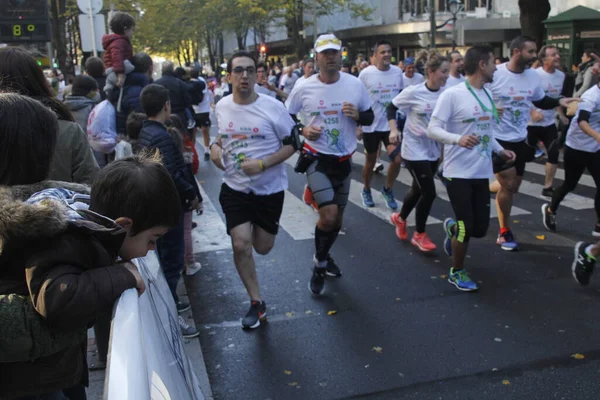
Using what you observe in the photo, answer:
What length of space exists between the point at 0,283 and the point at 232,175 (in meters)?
3.09

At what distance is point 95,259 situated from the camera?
71.7 inches

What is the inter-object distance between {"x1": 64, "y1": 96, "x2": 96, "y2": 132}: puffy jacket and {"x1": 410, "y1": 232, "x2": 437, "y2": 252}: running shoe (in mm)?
3610

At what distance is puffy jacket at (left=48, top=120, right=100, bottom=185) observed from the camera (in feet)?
11.6

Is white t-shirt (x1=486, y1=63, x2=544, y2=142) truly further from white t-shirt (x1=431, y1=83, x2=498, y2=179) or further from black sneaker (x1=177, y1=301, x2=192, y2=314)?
black sneaker (x1=177, y1=301, x2=192, y2=314)

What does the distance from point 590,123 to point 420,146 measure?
1.75m

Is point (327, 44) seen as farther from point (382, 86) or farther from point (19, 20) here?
point (19, 20)

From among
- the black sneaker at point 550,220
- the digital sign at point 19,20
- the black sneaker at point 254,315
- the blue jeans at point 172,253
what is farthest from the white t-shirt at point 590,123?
the digital sign at point 19,20

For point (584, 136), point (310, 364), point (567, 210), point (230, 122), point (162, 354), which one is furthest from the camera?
point (567, 210)

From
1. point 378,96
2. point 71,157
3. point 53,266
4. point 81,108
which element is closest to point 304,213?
point 378,96

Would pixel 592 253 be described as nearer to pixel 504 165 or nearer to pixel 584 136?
pixel 504 165

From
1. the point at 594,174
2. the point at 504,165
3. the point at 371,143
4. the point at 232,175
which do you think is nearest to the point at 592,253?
the point at 504,165

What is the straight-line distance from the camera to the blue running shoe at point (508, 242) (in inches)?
255

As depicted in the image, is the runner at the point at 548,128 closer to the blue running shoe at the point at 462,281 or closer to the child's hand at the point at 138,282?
the blue running shoe at the point at 462,281

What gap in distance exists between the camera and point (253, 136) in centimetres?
479
